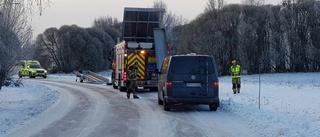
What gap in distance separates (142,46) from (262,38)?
1545 inches

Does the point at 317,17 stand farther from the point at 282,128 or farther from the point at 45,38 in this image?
the point at 282,128

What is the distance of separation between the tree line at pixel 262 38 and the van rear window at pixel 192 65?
Answer: 1724 inches

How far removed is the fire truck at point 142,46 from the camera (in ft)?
76.8

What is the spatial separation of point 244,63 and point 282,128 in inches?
1982

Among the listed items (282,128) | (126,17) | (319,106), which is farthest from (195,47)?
(282,128)

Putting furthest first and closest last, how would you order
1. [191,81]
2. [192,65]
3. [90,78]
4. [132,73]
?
[90,78]
[132,73]
[192,65]
[191,81]

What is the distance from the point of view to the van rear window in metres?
14.0

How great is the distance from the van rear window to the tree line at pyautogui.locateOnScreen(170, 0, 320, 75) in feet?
144

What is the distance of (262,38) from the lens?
59.4 metres

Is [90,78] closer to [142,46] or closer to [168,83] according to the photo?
[142,46]

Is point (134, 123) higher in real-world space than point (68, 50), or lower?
lower

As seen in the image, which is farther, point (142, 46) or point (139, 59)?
point (142, 46)

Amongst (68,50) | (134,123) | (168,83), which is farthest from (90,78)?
(134,123)

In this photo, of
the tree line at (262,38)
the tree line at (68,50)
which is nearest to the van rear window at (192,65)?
the tree line at (262,38)
